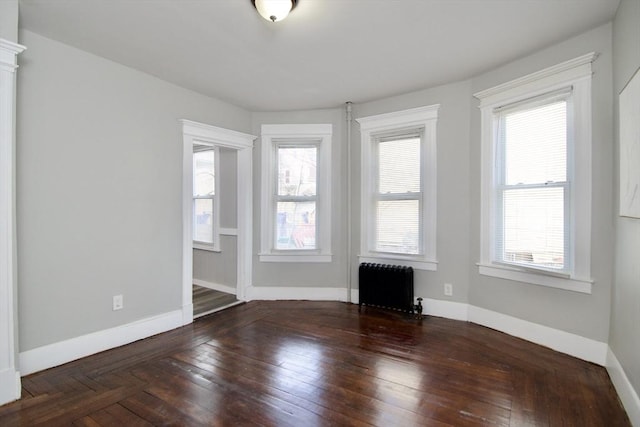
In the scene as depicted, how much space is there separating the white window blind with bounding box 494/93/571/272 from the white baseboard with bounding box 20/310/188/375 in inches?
135

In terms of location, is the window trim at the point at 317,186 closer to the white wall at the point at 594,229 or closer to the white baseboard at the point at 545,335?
the white baseboard at the point at 545,335

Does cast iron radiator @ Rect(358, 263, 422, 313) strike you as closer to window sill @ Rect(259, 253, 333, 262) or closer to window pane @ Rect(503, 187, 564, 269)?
window sill @ Rect(259, 253, 333, 262)

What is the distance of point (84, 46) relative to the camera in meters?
2.63

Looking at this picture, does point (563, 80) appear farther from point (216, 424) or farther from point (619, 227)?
point (216, 424)

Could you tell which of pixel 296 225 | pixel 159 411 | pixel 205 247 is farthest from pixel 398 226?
pixel 159 411

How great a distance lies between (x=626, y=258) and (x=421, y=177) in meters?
1.98

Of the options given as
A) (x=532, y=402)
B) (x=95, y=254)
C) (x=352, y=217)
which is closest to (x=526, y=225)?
(x=532, y=402)

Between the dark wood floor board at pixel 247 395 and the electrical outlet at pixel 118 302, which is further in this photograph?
the electrical outlet at pixel 118 302

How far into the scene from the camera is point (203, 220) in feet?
16.2

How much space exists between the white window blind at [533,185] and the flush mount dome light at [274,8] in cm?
230

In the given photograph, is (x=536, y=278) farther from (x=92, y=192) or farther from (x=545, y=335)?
(x=92, y=192)

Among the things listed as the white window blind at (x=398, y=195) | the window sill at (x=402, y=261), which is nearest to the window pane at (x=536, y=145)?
the white window blind at (x=398, y=195)

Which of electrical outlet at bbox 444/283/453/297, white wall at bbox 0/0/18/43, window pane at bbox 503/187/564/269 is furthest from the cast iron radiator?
white wall at bbox 0/0/18/43

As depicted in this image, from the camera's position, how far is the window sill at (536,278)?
2607 millimetres
